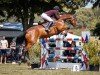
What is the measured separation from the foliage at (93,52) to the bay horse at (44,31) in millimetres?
2197

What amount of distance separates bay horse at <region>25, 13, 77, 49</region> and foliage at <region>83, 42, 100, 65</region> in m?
2.20

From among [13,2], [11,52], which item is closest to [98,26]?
[11,52]

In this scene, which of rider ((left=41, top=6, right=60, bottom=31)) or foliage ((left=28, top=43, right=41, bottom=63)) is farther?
foliage ((left=28, top=43, right=41, bottom=63))

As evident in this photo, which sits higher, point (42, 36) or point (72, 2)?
point (72, 2)

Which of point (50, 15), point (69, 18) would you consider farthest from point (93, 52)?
point (69, 18)

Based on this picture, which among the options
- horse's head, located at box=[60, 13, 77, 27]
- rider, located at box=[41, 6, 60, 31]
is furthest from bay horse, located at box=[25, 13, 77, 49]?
rider, located at box=[41, 6, 60, 31]

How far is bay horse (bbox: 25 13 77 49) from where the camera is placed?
18359 mm

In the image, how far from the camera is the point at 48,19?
706 inches

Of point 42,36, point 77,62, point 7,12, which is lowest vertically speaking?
point 77,62

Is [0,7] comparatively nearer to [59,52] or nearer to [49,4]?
[49,4]

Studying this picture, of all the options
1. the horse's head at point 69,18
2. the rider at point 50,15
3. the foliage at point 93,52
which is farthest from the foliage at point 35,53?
the foliage at point 93,52

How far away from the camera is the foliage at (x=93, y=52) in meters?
16.1

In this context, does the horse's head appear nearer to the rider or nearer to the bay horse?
the bay horse

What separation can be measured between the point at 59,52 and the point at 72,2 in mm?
17315
